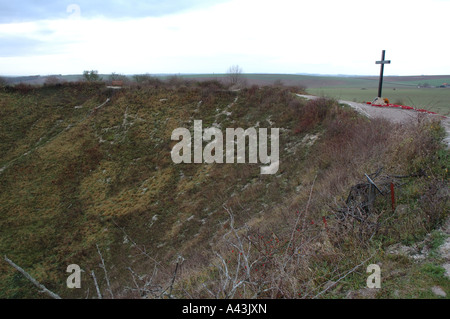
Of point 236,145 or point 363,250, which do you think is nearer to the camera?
point 363,250

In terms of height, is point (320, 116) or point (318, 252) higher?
point (320, 116)

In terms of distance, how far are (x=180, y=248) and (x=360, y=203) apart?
7.41 meters

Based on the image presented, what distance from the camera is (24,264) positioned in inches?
447

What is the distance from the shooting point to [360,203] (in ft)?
17.0

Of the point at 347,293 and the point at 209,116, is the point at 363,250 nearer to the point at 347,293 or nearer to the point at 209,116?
the point at 347,293

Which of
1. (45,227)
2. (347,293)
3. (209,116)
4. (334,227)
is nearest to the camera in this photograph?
(347,293)
